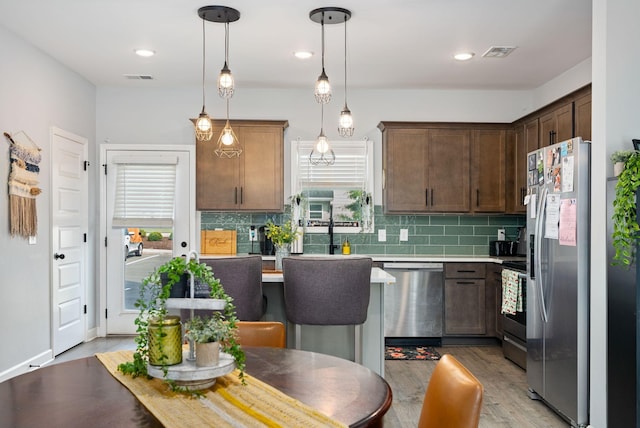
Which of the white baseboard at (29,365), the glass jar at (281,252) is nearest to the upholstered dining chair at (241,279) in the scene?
the glass jar at (281,252)

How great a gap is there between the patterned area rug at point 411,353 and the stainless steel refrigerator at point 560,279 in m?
1.27

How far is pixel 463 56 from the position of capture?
4875 millimetres

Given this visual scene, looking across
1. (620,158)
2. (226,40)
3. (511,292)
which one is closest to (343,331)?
(511,292)

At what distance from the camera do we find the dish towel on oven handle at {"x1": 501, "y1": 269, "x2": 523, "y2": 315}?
14.4 ft

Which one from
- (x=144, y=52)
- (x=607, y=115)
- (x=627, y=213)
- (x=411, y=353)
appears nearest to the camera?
(x=627, y=213)

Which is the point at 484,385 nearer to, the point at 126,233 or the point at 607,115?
the point at 607,115

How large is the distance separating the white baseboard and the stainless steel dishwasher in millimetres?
3150

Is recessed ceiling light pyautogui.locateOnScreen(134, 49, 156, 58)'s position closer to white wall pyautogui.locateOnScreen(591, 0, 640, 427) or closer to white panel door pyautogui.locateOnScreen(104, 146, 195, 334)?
white panel door pyautogui.locateOnScreen(104, 146, 195, 334)

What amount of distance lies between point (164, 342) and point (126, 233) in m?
4.75

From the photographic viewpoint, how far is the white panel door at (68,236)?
16.4 ft

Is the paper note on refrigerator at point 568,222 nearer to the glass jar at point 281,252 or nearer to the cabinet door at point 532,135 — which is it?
the glass jar at point 281,252

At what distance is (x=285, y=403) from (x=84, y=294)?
4787 mm

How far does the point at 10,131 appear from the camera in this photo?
4273 millimetres

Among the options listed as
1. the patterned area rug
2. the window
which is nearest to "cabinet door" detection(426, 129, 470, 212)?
the window
